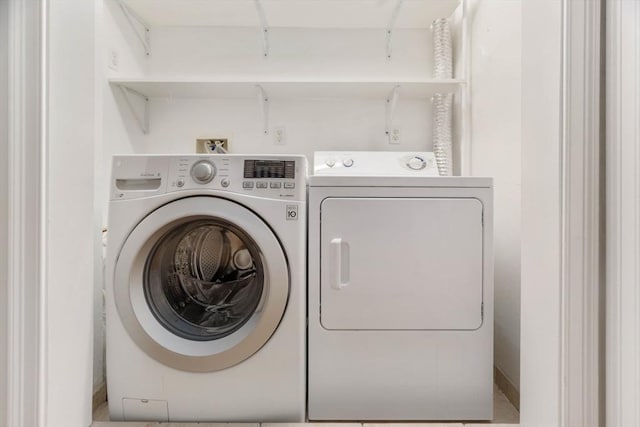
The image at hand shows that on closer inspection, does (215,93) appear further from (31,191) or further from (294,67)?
(31,191)

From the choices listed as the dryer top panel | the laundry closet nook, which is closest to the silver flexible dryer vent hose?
the laundry closet nook

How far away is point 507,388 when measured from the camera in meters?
1.33

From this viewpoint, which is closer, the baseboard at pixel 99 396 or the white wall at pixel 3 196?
the white wall at pixel 3 196

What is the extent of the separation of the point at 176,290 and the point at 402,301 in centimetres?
81

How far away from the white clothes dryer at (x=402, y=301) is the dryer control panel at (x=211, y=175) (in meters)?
0.13

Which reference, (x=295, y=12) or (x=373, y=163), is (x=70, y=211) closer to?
(x=373, y=163)

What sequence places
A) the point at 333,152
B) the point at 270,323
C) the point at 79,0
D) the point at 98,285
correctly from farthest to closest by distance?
the point at 333,152
the point at 98,285
the point at 270,323
the point at 79,0

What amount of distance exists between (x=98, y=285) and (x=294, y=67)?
1.45 metres

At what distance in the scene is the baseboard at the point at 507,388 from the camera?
1.26m

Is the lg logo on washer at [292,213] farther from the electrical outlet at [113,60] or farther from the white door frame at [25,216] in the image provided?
the electrical outlet at [113,60]

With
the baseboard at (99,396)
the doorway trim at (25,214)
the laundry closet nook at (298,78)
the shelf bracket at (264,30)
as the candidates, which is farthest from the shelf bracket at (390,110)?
the baseboard at (99,396)

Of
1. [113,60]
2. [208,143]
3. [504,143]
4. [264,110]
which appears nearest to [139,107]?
[113,60]

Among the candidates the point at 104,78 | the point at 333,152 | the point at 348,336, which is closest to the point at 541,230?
the point at 348,336

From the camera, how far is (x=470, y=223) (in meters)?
1.12
